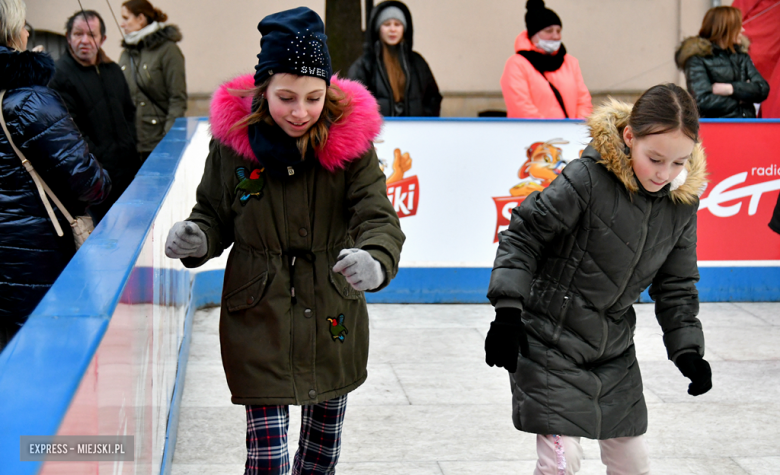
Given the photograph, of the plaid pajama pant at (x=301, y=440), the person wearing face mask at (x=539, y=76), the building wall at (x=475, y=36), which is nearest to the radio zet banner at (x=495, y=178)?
the person wearing face mask at (x=539, y=76)

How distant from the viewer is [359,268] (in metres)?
2.44

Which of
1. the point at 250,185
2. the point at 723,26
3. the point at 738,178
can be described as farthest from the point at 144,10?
the point at 250,185

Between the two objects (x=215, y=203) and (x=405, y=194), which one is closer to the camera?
(x=215, y=203)

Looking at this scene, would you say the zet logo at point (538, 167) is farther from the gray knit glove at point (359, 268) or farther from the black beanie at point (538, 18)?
the gray knit glove at point (359, 268)

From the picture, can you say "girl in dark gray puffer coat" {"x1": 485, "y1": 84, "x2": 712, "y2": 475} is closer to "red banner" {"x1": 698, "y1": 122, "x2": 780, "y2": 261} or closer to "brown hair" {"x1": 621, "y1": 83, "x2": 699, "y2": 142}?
"brown hair" {"x1": 621, "y1": 83, "x2": 699, "y2": 142}

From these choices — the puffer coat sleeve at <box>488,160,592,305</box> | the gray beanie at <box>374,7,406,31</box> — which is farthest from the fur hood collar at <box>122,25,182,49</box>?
the puffer coat sleeve at <box>488,160,592,305</box>

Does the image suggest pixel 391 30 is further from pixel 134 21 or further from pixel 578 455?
pixel 578 455

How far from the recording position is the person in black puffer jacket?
7.40 m

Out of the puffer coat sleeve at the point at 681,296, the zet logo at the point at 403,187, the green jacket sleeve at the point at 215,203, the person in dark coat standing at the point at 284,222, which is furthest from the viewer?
the zet logo at the point at 403,187

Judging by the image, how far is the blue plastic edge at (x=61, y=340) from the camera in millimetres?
1354

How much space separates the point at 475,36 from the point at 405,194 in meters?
8.35

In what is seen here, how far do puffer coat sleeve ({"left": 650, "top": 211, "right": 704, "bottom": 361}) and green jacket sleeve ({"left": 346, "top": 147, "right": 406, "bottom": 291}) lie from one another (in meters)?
0.92

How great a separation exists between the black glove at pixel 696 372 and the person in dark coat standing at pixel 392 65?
451 cm

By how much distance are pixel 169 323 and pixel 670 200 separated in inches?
86.1
